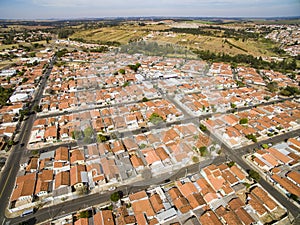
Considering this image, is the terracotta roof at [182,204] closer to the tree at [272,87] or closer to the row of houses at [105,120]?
the row of houses at [105,120]

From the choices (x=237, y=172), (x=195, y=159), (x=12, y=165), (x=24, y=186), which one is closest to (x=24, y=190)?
(x=24, y=186)

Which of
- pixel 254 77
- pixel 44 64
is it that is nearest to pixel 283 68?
pixel 254 77

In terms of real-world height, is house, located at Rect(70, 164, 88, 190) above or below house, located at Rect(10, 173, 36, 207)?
above

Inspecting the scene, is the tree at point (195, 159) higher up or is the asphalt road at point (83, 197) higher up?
the tree at point (195, 159)

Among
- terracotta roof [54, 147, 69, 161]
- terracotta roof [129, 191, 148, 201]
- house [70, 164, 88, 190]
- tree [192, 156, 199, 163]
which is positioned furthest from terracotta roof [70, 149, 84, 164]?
tree [192, 156, 199, 163]

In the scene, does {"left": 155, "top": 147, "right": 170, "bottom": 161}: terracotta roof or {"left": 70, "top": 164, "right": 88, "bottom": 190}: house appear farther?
{"left": 155, "top": 147, "right": 170, "bottom": 161}: terracotta roof

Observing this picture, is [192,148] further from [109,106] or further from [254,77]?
[254,77]

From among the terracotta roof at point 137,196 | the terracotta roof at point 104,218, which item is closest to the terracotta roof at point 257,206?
the terracotta roof at point 137,196

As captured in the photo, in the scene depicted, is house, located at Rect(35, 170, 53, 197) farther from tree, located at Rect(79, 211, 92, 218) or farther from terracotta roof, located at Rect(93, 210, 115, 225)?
terracotta roof, located at Rect(93, 210, 115, 225)

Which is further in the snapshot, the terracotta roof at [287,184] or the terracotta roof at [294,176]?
the terracotta roof at [294,176]

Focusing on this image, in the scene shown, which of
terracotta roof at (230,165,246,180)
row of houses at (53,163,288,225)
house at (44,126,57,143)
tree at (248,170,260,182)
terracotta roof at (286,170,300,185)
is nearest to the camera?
row of houses at (53,163,288,225)

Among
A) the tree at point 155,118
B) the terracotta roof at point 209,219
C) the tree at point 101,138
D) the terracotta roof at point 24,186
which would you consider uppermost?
the tree at point 155,118
